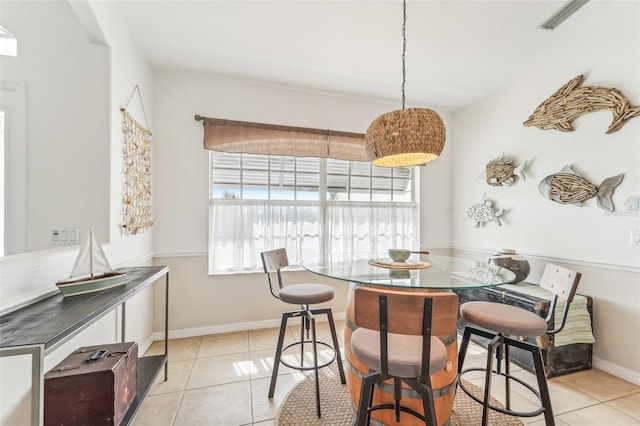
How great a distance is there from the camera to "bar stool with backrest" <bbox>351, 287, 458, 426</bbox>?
1.07 m

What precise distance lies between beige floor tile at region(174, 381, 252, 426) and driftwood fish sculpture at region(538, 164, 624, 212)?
10.3 ft

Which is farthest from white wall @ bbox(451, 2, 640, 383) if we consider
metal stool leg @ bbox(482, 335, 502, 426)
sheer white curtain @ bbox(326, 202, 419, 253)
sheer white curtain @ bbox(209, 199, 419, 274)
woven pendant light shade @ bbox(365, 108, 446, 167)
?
woven pendant light shade @ bbox(365, 108, 446, 167)

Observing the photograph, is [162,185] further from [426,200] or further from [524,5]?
[524,5]

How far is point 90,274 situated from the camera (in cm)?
145

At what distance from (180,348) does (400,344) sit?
2.28 meters

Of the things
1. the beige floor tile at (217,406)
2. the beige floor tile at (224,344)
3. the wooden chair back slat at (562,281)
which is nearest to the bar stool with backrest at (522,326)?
the wooden chair back slat at (562,281)

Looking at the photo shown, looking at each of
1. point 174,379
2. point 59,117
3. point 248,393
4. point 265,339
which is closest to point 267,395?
point 248,393

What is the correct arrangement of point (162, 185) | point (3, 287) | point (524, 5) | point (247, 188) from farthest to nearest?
1. point (247, 188)
2. point (162, 185)
3. point (524, 5)
4. point (3, 287)

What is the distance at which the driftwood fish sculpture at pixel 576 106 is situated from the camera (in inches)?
82.7

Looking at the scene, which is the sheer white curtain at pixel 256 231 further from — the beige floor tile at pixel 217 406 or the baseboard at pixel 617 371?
the baseboard at pixel 617 371

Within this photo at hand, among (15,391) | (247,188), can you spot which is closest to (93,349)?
(15,391)

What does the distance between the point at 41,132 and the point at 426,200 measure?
3.90 meters

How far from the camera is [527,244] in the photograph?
2.85 metres

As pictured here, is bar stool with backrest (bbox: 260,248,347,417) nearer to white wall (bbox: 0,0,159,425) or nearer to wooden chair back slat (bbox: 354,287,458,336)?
wooden chair back slat (bbox: 354,287,458,336)
